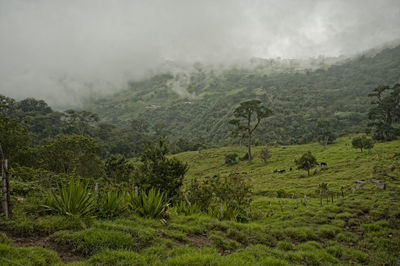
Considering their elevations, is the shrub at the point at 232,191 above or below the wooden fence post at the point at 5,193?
below

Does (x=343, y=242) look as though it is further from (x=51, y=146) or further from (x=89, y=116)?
(x=89, y=116)

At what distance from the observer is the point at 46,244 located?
5.29m

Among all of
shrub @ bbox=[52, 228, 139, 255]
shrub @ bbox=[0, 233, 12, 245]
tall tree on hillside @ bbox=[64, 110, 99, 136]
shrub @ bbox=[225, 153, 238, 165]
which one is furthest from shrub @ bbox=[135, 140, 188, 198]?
tall tree on hillside @ bbox=[64, 110, 99, 136]

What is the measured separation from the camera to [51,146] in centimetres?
3059

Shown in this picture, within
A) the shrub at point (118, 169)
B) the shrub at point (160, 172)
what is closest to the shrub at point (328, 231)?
the shrub at point (160, 172)

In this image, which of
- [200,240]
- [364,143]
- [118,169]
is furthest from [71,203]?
[364,143]

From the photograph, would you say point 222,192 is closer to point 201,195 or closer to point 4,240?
point 201,195

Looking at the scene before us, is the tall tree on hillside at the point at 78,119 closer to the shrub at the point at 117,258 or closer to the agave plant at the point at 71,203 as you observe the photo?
the agave plant at the point at 71,203

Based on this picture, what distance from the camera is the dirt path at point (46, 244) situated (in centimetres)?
499

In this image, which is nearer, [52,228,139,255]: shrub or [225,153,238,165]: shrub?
[52,228,139,255]: shrub

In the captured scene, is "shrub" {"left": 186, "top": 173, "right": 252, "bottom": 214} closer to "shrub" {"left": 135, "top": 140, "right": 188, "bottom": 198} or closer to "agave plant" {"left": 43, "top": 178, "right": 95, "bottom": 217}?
"shrub" {"left": 135, "top": 140, "right": 188, "bottom": 198}

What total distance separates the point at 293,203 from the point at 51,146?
31.5 metres

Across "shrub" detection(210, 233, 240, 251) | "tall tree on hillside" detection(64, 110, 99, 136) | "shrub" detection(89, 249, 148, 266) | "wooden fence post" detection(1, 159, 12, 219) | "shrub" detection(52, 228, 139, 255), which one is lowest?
"shrub" detection(210, 233, 240, 251)

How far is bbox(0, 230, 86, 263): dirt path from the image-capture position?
16.4ft
